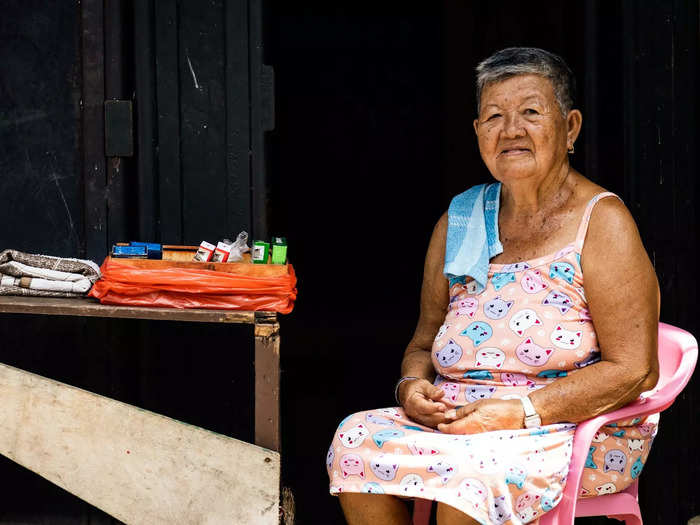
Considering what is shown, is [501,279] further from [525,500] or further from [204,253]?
[204,253]

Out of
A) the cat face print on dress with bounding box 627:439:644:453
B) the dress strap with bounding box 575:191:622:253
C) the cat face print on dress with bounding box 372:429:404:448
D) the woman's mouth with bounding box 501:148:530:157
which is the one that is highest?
the woman's mouth with bounding box 501:148:530:157

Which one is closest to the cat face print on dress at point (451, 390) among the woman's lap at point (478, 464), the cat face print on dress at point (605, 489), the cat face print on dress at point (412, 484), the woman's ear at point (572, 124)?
the woman's lap at point (478, 464)

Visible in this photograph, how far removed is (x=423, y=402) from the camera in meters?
2.35

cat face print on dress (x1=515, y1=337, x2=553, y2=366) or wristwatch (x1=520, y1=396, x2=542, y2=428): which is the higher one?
cat face print on dress (x1=515, y1=337, x2=553, y2=366)

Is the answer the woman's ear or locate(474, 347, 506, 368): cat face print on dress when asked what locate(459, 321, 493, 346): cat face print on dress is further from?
the woman's ear

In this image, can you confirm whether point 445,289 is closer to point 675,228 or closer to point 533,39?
point 675,228

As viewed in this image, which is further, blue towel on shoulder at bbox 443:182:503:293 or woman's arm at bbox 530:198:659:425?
blue towel on shoulder at bbox 443:182:503:293

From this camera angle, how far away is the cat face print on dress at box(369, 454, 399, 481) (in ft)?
7.09

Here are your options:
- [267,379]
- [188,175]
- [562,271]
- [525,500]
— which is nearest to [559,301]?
[562,271]

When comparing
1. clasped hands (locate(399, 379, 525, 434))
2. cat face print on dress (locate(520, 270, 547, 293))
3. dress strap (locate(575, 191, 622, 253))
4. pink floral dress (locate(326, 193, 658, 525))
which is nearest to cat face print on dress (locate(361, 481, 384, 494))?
pink floral dress (locate(326, 193, 658, 525))

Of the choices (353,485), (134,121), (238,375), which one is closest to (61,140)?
(134,121)

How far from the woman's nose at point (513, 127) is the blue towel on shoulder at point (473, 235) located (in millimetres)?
260

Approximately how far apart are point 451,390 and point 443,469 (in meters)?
0.35

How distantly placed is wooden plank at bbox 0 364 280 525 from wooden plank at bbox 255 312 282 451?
53 mm
